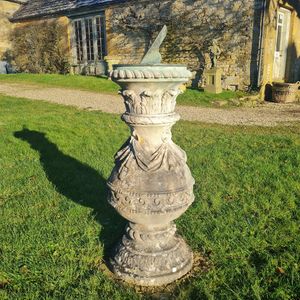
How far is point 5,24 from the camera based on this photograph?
1991 centimetres

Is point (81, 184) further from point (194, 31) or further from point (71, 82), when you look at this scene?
point (194, 31)

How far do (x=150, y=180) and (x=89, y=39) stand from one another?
16.3 meters

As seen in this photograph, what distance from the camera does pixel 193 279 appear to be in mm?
2365

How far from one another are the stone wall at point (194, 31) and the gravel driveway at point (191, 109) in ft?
8.32

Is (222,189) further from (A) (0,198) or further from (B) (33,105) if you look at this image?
(B) (33,105)

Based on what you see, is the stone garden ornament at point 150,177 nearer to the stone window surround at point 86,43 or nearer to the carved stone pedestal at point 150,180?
the carved stone pedestal at point 150,180

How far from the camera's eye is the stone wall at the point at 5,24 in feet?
65.1

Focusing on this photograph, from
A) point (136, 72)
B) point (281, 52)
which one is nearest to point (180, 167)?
point (136, 72)

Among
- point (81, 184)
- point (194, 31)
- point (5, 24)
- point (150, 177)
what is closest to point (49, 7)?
Answer: point (5, 24)

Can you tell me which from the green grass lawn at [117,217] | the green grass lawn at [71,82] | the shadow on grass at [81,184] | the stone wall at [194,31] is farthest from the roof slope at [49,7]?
the green grass lawn at [117,217]

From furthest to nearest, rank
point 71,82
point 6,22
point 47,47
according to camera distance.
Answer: point 6,22
point 47,47
point 71,82

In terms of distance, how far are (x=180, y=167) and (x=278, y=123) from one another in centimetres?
578

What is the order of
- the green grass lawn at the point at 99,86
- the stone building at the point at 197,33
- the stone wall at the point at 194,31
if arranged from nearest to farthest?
the green grass lawn at the point at 99,86 → the stone building at the point at 197,33 → the stone wall at the point at 194,31

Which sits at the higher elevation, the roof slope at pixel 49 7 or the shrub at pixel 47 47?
the roof slope at pixel 49 7
